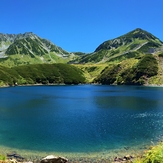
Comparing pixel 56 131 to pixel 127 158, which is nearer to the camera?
pixel 127 158

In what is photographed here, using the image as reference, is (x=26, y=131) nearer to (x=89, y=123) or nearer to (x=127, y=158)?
(x=89, y=123)

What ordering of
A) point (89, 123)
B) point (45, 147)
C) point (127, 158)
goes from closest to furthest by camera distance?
point (127, 158) → point (45, 147) → point (89, 123)

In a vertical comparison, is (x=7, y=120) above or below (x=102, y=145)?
above

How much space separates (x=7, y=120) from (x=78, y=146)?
31.6 metres

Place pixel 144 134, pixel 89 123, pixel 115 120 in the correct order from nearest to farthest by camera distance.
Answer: pixel 144 134, pixel 89 123, pixel 115 120

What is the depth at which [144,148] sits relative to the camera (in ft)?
129

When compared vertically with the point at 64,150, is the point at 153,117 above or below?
above

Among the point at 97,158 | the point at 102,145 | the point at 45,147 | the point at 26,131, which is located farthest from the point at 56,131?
the point at 97,158

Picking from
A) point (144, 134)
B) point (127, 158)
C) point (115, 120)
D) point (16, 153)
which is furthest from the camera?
point (115, 120)

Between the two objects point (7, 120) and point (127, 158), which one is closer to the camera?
point (127, 158)

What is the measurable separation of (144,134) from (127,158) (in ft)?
57.0

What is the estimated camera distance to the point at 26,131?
169ft

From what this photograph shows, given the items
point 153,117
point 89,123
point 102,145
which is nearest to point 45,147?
point 102,145

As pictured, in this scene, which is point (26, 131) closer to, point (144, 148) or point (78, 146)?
point (78, 146)
